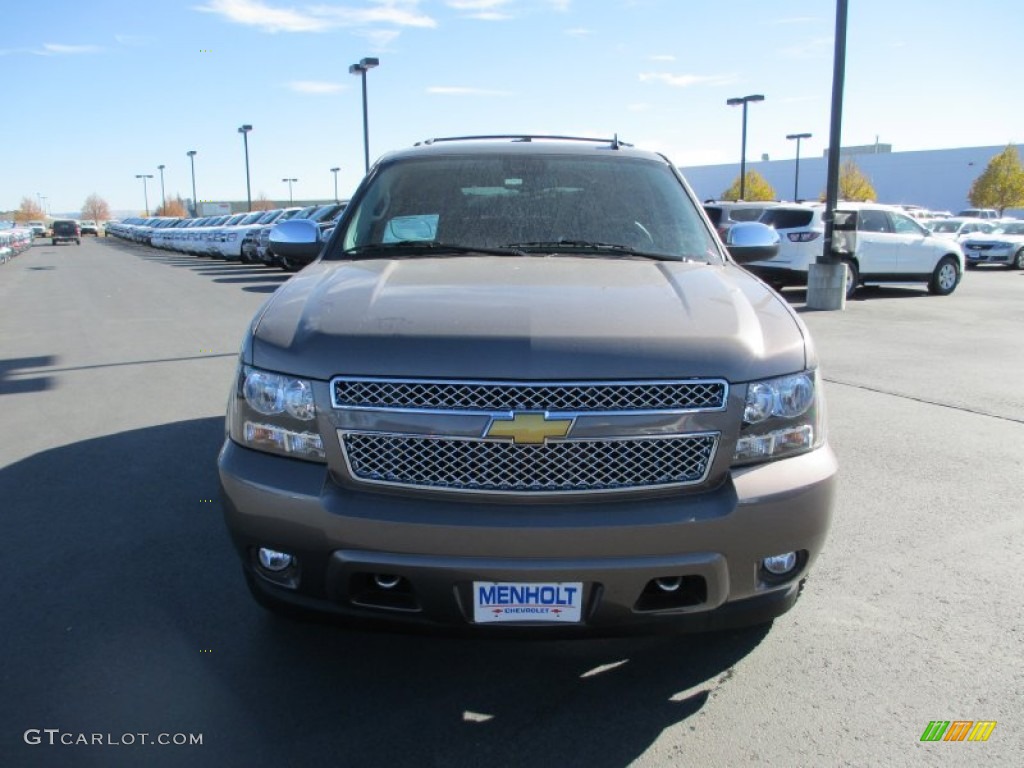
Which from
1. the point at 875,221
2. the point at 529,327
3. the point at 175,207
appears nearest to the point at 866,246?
the point at 875,221

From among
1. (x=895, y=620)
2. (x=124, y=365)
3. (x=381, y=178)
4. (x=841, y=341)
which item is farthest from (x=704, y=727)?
(x=841, y=341)

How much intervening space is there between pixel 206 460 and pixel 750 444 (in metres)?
3.88

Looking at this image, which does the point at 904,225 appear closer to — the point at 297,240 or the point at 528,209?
the point at 528,209

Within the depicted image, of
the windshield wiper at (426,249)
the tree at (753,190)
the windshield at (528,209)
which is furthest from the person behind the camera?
the tree at (753,190)

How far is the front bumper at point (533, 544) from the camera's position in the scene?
2.42 metres

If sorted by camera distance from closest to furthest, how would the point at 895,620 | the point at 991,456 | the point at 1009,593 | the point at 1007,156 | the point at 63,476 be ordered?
the point at 895,620
the point at 1009,593
the point at 63,476
the point at 991,456
the point at 1007,156

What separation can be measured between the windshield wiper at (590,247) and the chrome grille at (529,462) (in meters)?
1.33

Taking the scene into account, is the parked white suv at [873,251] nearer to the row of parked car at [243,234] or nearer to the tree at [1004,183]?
the row of parked car at [243,234]

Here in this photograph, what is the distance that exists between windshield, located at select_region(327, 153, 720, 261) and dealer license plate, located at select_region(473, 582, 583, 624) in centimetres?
169

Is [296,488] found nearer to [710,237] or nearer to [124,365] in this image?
[710,237]

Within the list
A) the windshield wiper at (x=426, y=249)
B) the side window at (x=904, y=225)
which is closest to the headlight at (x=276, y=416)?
the windshield wiper at (x=426, y=249)

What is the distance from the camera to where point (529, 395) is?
2.47m

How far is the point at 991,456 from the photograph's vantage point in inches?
222

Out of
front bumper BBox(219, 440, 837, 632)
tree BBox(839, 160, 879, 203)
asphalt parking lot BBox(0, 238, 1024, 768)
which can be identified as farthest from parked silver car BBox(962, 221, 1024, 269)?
tree BBox(839, 160, 879, 203)
